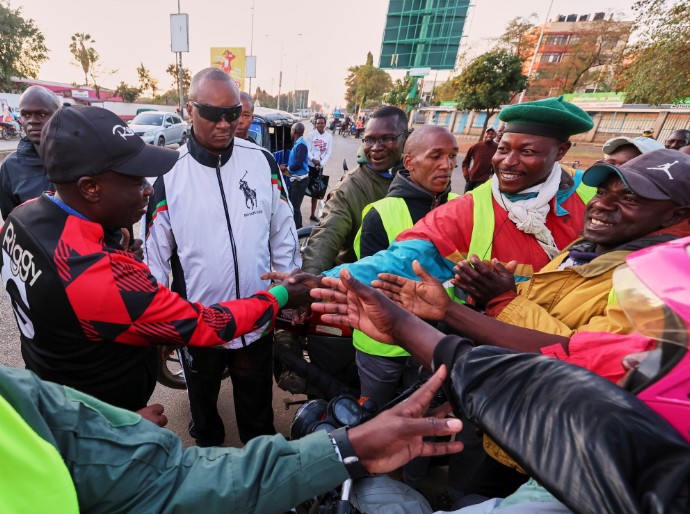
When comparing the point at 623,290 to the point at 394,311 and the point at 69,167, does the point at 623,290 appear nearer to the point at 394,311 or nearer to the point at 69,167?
the point at 394,311

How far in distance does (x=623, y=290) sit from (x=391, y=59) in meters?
30.9

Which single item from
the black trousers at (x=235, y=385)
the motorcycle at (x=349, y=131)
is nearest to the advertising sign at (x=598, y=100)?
the motorcycle at (x=349, y=131)

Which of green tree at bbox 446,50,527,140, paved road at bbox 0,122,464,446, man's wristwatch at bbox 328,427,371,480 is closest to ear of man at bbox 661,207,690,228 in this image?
man's wristwatch at bbox 328,427,371,480

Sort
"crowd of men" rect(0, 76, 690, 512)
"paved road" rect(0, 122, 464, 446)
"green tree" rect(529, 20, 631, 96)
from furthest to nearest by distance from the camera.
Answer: "green tree" rect(529, 20, 631, 96) → "paved road" rect(0, 122, 464, 446) → "crowd of men" rect(0, 76, 690, 512)

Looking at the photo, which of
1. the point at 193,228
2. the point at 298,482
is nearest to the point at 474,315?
the point at 298,482

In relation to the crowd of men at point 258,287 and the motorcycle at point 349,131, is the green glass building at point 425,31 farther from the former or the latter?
the crowd of men at point 258,287

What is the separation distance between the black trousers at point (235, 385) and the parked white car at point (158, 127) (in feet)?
49.3

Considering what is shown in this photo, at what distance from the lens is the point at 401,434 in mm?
979

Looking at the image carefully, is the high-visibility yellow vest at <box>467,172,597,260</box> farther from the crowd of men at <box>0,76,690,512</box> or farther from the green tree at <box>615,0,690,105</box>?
the green tree at <box>615,0,690,105</box>

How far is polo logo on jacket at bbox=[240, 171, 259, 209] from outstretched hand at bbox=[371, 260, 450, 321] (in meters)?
0.87

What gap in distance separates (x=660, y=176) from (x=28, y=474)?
1.96 metres

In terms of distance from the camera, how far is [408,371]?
2.18 metres

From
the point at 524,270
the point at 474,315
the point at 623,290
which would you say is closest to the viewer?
the point at 623,290

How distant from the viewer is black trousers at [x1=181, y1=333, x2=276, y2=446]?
212 cm
